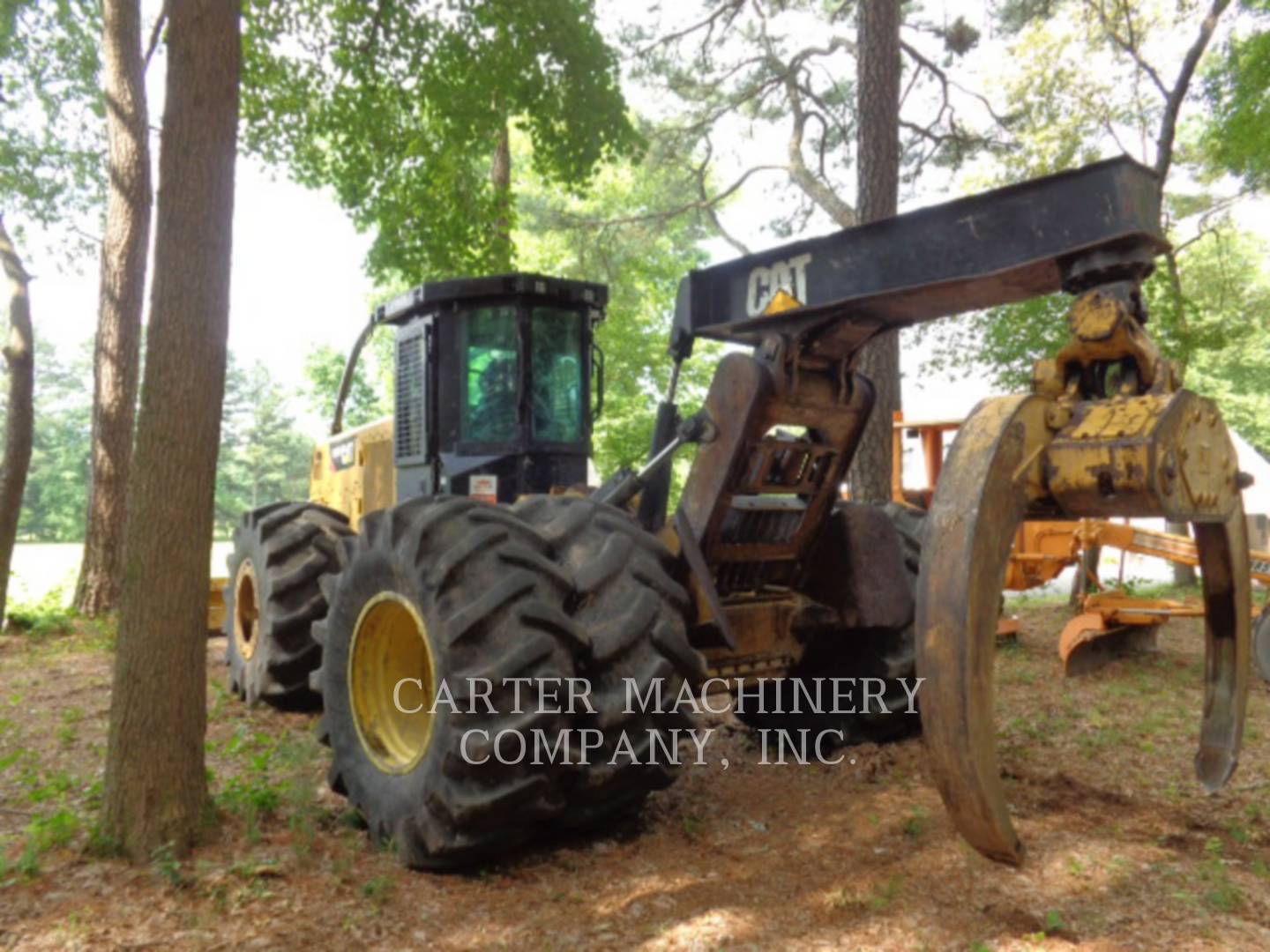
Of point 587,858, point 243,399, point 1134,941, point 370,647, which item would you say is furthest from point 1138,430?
point 243,399

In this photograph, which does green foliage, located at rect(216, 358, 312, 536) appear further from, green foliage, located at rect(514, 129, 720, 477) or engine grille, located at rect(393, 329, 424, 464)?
engine grille, located at rect(393, 329, 424, 464)

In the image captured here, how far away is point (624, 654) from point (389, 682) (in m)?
1.34

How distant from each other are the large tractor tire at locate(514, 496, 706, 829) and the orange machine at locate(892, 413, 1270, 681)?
13.0 feet

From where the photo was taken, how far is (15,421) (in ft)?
34.6

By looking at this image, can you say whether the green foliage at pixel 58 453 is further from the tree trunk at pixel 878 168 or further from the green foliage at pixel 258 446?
the tree trunk at pixel 878 168

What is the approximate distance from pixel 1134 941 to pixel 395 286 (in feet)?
99.8

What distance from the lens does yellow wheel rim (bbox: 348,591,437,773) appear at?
4.16 m

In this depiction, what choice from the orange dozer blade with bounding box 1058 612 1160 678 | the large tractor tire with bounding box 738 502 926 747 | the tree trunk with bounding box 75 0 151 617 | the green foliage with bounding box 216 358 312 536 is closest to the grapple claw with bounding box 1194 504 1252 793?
the large tractor tire with bounding box 738 502 926 747

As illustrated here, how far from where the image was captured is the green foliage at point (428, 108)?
25.7ft

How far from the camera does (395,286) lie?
31.1 metres

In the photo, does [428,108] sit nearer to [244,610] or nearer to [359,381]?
[244,610]

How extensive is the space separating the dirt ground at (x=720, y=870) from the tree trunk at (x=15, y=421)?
6.04m

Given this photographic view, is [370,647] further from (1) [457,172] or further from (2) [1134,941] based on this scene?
(1) [457,172]

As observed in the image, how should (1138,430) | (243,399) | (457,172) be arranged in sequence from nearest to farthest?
(1138,430)
(457,172)
(243,399)
